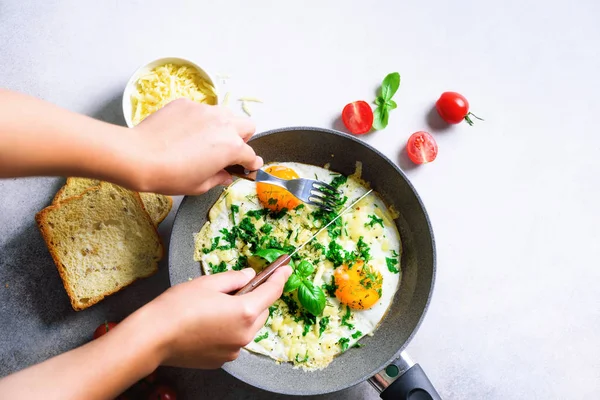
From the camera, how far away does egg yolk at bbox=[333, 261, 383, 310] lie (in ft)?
9.09

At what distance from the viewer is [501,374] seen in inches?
120

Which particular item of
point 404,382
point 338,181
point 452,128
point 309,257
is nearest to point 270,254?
point 309,257

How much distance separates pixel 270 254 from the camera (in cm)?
267

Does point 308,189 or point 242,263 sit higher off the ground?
point 308,189

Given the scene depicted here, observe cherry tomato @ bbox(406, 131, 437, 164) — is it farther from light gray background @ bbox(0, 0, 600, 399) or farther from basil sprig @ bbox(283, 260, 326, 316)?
basil sprig @ bbox(283, 260, 326, 316)

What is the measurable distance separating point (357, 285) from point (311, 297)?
0.94 ft

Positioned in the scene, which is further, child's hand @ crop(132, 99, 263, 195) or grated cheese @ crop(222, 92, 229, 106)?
grated cheese @ crop(222, 92, 229, 106)

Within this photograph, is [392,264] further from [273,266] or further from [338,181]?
[273,266]

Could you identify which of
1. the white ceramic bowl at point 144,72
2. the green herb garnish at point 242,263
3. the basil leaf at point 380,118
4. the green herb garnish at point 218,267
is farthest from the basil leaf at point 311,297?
the white ceramic bowl at point 144,72

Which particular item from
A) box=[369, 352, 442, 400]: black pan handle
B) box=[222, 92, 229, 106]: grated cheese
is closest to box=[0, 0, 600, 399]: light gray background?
box=[222, 92, 229, 106]: grated cheese

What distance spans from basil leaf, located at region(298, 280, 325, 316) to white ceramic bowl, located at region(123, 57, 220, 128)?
44.6 inches

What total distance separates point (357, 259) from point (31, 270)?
1869 mm

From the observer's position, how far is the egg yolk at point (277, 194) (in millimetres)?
2832

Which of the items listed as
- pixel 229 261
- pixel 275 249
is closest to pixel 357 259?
pixel 275 249
